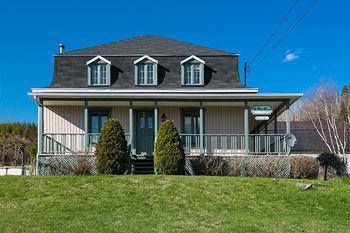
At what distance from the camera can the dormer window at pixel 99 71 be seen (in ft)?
72.9

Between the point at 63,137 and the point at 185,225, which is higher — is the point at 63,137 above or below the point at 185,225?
above

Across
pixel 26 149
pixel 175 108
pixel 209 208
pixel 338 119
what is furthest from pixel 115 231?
pixel 338 119

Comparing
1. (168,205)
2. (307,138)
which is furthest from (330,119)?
(168,205)

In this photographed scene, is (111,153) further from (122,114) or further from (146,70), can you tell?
(146,70)

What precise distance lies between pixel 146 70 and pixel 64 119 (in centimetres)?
432

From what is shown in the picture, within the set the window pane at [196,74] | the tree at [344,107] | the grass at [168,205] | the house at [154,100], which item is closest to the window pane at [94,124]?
the house at [154,100]

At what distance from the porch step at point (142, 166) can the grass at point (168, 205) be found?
3.79m

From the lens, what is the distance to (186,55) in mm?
23078

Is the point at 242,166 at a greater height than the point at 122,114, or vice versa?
the point at 122,114

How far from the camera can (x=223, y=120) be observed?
21734 millimetres

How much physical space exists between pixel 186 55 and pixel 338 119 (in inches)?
862

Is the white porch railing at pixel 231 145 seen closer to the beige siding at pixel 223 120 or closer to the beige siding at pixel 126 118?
the beige siding at pixel 223 120

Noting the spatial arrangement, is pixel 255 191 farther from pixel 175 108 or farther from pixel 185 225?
pixel 175 108

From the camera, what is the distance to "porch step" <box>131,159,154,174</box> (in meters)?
18.3
